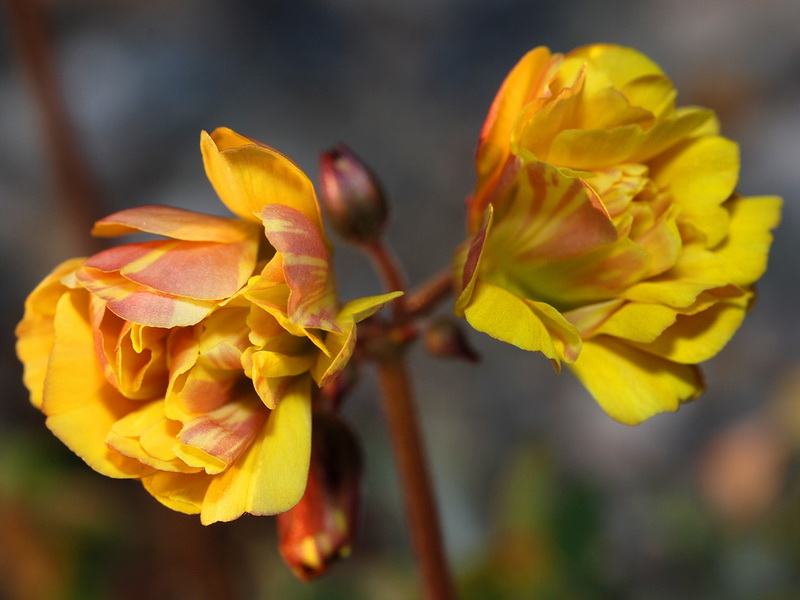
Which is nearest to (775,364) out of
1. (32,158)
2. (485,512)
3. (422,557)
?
(485,512)

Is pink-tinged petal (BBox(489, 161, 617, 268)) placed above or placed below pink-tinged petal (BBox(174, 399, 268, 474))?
above

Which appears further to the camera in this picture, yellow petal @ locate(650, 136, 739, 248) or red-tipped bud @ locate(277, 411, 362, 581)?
red-tipped bud @ locate(277, 411, 362, 581)

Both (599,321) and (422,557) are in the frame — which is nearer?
(599,321)

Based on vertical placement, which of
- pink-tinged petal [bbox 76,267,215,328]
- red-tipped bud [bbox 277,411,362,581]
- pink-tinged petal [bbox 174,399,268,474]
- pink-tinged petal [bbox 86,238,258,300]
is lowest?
red-tipped bud [bbox 277,411,362,581]

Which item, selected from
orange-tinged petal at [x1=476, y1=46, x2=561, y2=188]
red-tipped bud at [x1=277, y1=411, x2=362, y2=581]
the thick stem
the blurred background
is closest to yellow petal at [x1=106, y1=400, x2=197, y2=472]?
red-tipped bud at [x1=277, y1=411, x2=362, y2=581]

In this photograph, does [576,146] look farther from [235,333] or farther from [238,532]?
[238,532]

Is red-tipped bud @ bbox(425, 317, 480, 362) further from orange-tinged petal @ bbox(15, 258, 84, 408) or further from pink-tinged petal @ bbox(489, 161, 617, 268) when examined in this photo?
orange-tinged petal @ bbox(15, 258, 84, 408)

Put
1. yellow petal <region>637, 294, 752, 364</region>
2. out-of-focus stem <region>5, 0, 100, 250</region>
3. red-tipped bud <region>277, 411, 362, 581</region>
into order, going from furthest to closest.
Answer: out-of-focus stem <region>5, 0, 100, 250</region> < red-tipped bud <region>277, 411, 362, 581</region> < yellow petal <region>637, 294, 752, 364</region>
